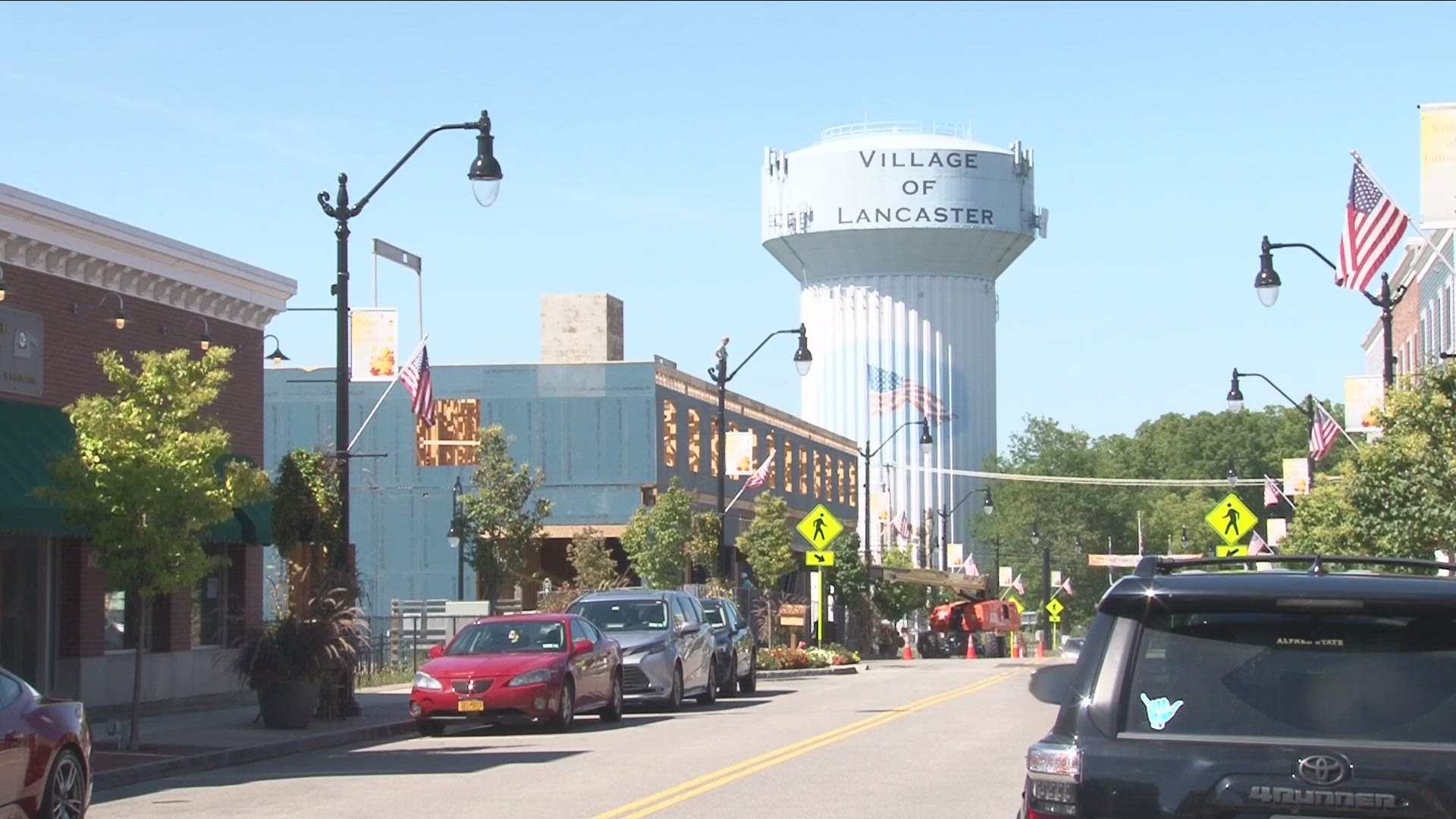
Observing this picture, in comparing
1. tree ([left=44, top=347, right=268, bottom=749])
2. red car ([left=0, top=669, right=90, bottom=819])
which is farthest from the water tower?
red car ([left=0, top=669, right=90, bottom=819])

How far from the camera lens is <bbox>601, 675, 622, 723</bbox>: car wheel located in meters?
25.7

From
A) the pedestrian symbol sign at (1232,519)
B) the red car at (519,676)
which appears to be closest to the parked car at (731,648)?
the red car at (519,676)

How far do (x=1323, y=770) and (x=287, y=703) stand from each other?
1934 cm

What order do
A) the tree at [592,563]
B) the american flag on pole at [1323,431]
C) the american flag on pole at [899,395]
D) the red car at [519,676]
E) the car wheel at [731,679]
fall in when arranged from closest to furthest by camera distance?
1. the red car at [519,676]
2. the car wheel at [731,679]
3. the american flag on pole at [1323,431]
4. the tree at [592,563]
5. the american flag on pole at [899,395]

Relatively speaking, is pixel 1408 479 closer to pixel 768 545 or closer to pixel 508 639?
pixel 508 639

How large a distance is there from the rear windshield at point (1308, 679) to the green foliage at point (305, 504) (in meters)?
20.7

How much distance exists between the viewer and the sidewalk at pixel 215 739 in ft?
62.3

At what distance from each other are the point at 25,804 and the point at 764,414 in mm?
56660

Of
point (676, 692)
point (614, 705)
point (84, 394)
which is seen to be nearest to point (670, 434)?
point (676, 692)

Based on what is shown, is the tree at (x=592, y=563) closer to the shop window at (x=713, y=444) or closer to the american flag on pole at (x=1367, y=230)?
the shop window at (x=713, y=444)

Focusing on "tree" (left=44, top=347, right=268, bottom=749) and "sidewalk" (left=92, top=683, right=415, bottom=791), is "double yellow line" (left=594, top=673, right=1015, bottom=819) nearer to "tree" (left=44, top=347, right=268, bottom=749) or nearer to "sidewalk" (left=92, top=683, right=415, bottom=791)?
"sidewalk" (left=92, top=683, right=415, bottom=791)

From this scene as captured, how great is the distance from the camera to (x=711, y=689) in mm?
30391

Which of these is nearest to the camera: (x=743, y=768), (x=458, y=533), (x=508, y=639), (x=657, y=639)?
(x=743, y=768)

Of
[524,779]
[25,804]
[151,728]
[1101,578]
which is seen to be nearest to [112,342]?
[151,728]
